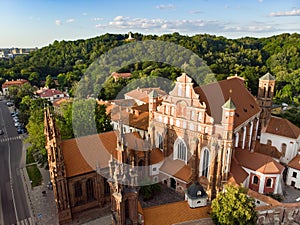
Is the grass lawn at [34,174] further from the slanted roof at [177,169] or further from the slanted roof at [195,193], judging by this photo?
the slanted roof at [195,193]

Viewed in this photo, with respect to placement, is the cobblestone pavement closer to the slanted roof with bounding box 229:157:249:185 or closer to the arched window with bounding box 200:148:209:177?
the slanted roof with bounding box 229:157:249:185

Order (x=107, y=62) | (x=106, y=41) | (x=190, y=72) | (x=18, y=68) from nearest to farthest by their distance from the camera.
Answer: (x=190, y=72) → (x=107, y=62) → (x=18, y=68) → (x=106, y=41)

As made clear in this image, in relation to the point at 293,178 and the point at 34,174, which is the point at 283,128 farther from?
the point at 34,174

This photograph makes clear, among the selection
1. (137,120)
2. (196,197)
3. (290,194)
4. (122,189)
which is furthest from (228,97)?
(122,189)

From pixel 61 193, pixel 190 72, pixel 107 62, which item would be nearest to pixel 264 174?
pixel 61 193

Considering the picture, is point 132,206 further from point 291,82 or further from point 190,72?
point 291,82

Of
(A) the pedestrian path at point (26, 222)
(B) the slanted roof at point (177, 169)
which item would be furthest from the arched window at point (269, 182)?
(A) the pedestrian path at point (26, 222)
